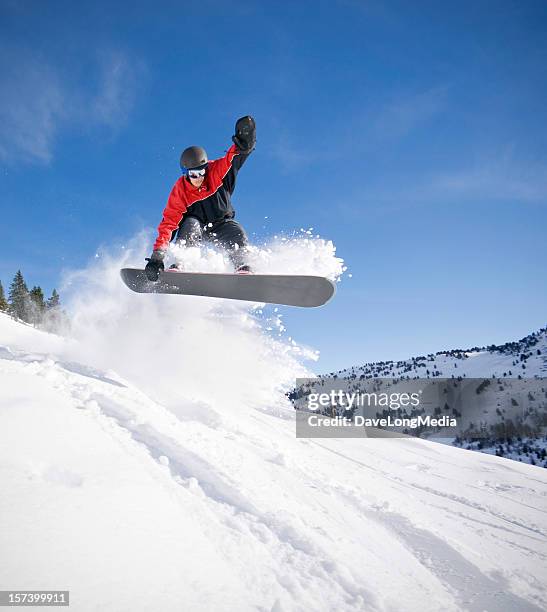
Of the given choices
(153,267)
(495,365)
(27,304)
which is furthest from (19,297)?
(495,365)

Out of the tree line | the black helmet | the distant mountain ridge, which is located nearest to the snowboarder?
the black helmet

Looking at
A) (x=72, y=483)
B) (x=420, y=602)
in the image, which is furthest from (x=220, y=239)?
(x=420, y=602)

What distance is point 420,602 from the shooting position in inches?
96.5

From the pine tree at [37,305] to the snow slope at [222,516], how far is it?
167 ft

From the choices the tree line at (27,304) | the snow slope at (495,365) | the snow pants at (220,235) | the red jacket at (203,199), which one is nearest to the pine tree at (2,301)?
the tree line at (27,304)

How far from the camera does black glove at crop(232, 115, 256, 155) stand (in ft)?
17.7

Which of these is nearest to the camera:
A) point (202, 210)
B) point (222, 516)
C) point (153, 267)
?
point (222, 516)

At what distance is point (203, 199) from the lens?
640 cm

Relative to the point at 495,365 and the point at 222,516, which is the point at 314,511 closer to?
the point at 222,516

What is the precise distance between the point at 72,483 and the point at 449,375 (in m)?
185

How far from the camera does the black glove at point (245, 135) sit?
5.39 metres

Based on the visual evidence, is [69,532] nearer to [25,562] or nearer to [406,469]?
[25,562]

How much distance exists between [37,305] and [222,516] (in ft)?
187

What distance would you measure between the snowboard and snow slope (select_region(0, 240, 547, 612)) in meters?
2.07
